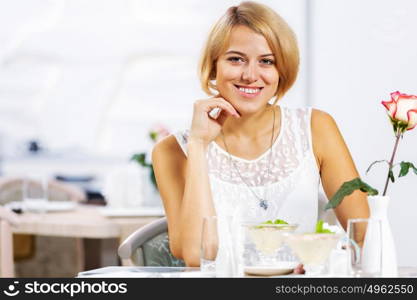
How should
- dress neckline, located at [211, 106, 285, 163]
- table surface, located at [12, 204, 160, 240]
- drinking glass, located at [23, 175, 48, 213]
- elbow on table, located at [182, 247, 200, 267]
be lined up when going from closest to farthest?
1. elbow on table, located at [182, 247, 200, 267]
2. dress neckline, located at [211, 106, 285, 163]
3. table surface, located at [12, 204, 160, 240]
4. drinking glass, located at [23, 175, 48, 213]

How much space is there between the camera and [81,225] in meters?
3.49

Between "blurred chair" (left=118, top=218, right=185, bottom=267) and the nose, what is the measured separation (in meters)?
0.57

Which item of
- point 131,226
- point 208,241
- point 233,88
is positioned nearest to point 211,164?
point 233,88

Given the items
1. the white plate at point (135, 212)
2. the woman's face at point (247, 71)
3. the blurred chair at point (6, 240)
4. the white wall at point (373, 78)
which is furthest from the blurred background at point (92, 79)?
the woman's face at point (247, 71)

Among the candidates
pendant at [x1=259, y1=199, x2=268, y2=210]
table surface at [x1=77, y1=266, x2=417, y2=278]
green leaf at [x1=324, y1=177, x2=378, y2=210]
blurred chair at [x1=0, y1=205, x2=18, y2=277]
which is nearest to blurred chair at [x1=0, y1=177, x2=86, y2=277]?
blurred chair at [x1=0, y1=205, x2=18, y2=277]

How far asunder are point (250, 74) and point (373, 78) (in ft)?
3.62

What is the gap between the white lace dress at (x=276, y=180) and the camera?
242cm

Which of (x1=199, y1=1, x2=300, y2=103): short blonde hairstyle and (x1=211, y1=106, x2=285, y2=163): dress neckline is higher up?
(x1=199, y1=1, x2=300, y2=103): short blonde hairstyle

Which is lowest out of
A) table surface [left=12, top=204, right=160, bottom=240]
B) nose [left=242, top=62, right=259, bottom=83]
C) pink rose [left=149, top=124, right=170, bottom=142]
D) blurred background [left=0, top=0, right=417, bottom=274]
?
table surface [left=12, top=204, right=160, bottom=240]

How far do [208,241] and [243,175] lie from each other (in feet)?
2.76

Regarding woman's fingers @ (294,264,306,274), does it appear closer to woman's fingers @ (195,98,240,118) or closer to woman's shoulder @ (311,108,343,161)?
woman's fingers @ (195,98,240,118)

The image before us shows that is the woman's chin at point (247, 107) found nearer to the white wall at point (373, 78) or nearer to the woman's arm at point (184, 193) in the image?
the woman's arm at point (184, 193)

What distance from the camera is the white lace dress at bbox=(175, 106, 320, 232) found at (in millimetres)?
2416

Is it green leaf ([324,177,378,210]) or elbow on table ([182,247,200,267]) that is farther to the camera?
elbow on table ([182,247,200,267])
